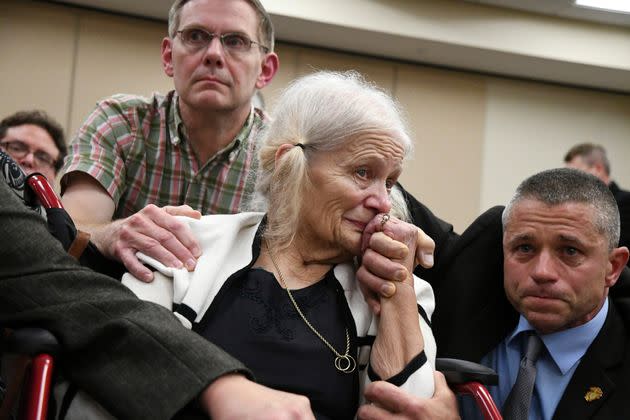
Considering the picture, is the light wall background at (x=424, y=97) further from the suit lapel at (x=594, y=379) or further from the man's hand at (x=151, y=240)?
the man's hand at (x=151, y=240)

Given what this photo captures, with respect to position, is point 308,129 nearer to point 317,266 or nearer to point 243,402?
point 317,266

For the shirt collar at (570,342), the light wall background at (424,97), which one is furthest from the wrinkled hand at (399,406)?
the light wall background at (424,97)

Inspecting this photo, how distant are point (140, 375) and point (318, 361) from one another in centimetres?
45

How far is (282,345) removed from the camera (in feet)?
4.89

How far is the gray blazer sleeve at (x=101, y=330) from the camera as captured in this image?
1.12 metres

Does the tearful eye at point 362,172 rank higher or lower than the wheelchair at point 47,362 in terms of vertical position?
higher

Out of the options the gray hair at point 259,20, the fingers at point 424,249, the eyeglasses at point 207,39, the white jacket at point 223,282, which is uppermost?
the gray hair at point 259,20

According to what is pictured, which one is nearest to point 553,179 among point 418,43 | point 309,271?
point 309,271

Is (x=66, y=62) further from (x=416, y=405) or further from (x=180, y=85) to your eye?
(x=416, y=405)

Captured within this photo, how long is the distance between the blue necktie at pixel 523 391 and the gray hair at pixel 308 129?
23.2 inches

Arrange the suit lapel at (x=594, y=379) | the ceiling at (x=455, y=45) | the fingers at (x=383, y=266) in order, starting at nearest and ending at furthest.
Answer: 1. the fingers at (x=383, y=266)
2. the suit lapel at (x=594, y=379)
3. the ceiling at (x=455, y=45)

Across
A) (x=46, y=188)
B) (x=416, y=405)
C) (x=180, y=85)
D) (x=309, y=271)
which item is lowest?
(x=416, y=405)

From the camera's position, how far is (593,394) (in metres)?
1.80

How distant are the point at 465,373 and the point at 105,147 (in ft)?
4.54
